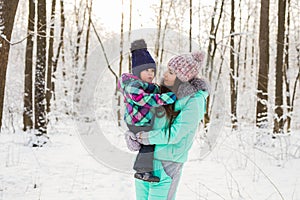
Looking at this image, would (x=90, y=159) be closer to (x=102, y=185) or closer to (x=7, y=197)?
(x=102, y=185)

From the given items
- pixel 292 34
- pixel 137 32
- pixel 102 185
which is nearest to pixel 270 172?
pixel 102 185

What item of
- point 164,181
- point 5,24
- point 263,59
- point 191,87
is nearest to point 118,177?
point 5,24

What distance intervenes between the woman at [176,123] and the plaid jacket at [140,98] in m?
0.08

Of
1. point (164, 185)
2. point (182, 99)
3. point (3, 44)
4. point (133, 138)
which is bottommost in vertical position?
point (164, 185)

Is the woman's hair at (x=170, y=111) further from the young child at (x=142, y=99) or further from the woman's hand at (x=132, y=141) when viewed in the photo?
the woman's hand at (x=132, y=141)

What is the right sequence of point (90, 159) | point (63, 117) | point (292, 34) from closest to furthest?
point (90, 159) < point (63, 117) < point (292, 34)

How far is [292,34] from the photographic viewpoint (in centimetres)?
2041

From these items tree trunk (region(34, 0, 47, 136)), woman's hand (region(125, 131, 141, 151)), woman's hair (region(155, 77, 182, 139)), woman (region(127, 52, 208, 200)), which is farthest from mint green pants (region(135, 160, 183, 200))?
tree trunk (region(34, 0, 47, 136))

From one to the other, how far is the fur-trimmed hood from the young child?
7 cm

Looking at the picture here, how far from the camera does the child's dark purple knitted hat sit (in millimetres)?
2475

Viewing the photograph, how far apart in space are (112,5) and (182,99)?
607 inches

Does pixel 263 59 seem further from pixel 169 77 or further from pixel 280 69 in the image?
pixel 169 77

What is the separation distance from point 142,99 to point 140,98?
0.06 feet

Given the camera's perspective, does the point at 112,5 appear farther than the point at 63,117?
Yes
